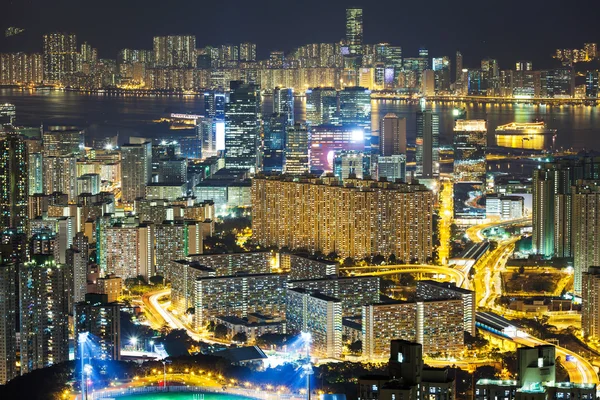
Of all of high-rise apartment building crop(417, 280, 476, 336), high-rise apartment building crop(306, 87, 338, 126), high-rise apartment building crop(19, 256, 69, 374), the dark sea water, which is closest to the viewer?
high-rise apartment building crop(19, 256, 69, 374)

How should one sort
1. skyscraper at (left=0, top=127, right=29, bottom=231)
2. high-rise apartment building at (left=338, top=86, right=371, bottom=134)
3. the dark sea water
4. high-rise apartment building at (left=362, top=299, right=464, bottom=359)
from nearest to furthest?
high-rise apartment building at (left=362, top=299, right=464, bottom=359)
skyscraper at (left=0, top=127, right=29, bottom=231)
high-rise apartment building at (left=338, top=86, right=371, bottom=134)
the dark sea water

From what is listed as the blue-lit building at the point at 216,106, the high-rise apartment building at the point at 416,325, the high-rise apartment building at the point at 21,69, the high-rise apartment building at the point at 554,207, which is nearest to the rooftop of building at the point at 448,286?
A: the high-rise apartment building at the point at 416,325

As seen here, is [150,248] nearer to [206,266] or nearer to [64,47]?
[206,266]

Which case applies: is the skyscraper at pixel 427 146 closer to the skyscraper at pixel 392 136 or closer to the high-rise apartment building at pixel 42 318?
the skyscraper at pixel 392 136

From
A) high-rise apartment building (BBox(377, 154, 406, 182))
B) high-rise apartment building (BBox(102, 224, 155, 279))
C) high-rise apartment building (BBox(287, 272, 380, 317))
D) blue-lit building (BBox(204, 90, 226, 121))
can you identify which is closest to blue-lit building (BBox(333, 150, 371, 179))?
high-rise apartment building (BBox(377, 154, 406, 182))

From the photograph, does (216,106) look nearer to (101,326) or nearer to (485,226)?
(485,226)

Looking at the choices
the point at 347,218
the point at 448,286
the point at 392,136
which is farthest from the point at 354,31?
the point at 448,286

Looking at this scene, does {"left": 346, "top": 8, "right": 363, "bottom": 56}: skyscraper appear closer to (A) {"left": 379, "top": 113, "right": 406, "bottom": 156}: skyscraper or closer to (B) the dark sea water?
(B) the dark sea water
